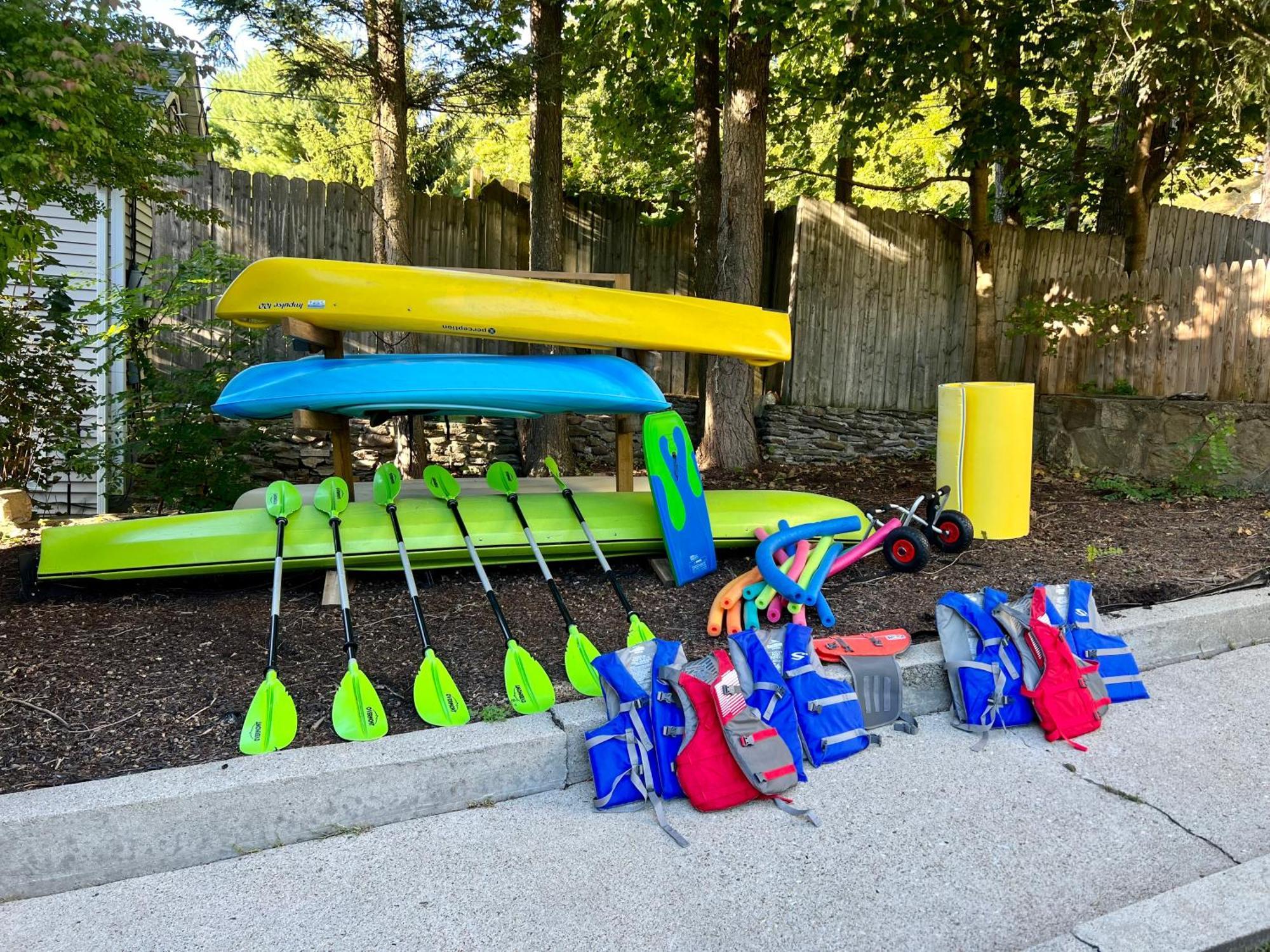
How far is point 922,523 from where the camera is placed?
185 inches

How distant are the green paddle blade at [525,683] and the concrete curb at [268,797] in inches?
2.5

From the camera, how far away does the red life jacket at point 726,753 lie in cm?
257

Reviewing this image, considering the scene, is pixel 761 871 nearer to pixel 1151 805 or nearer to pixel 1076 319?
pixel 1151 805

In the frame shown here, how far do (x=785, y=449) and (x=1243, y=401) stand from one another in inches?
152

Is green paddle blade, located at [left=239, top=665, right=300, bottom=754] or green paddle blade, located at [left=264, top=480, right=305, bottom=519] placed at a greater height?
green paddle blade, located at [left=264, top=480, right=305, bottom=519]

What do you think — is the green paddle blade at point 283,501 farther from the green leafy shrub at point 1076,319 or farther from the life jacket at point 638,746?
the green leafy shrub at point 1076,319

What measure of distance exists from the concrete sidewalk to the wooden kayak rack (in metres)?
2.30

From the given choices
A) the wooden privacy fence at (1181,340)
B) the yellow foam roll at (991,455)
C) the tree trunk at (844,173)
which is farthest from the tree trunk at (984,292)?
the yellow foam roll at (991,455)

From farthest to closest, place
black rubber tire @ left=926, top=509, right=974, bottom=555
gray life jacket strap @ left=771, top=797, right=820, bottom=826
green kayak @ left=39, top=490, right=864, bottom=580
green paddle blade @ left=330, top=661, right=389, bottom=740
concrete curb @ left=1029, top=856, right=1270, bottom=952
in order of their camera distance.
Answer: black rubber tire @ left=926, top=509, right=974, bottom=555 → green kayak @ left=39, top=490, right=864, bottom=580 → green paddle blade @ left=330, top=661, right=389, bottom=740 → gray life jacket strap @ left=771, top=797, right=820, bottom=826 → concrete curb @ left=1029, top=856, right=1270, bottom=952

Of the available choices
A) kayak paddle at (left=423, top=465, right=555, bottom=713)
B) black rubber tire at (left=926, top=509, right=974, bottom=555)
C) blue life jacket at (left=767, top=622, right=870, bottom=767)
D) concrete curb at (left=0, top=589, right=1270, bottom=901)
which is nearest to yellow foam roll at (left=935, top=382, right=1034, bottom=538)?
black rubber tire at (left=926, top=509, right=974, bottom=555)

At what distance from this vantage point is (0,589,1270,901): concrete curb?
2.20 meters

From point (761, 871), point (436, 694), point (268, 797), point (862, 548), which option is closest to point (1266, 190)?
point (862, 548)

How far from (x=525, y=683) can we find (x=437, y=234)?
19.2ft

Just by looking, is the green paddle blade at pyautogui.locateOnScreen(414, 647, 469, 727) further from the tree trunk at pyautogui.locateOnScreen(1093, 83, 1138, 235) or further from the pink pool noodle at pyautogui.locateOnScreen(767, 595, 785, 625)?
the tree trunk at pyautogui.locateOnScreen(1093, 83, 1138, 235)
